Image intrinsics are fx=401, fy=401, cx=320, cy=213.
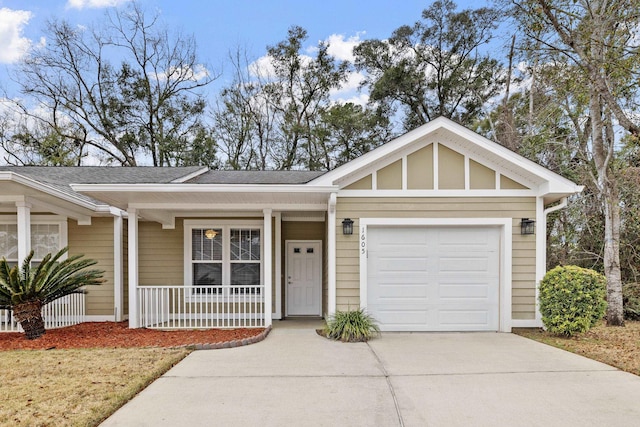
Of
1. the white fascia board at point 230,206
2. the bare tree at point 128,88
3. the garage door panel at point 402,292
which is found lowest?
the garage door panel at point 402,292

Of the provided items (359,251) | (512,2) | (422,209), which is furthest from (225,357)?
(512,2)

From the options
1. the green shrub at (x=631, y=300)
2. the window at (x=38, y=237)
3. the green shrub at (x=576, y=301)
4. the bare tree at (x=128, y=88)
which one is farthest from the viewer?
the bare tree at (x=128, y=88)

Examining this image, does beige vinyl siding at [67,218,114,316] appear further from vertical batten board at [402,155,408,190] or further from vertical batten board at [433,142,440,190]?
vertical batten board at [433,142,440,190]

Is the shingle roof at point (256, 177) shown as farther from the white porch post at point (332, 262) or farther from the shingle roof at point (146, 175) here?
the white porch post at point (332, 262)

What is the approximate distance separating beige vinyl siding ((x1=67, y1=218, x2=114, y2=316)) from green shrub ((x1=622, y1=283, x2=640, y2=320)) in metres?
11.5

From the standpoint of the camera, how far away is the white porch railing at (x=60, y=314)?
25.6 ft

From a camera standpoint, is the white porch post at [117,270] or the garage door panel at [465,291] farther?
the white porch post at [117,270]

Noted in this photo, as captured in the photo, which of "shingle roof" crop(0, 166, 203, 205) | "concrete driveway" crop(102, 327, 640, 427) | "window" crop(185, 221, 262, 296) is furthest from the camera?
"shingle roof" crop(0, 166, 203, 205)

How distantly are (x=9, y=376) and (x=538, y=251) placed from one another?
8.04 meters

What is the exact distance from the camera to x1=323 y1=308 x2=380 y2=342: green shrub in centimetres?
654

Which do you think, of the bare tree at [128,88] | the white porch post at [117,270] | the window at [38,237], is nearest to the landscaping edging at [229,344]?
the white porch post at [117,270]

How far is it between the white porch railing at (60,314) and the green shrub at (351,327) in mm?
5304

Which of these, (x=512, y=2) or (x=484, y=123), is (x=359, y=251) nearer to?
(x=512, y=2)

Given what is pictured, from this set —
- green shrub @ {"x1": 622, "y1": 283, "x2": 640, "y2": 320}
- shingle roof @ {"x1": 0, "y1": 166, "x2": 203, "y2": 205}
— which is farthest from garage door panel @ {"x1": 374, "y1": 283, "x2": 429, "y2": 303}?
green shrub @ {"x1": 622, "y1": 283, "x2": 640, "y2": 320}
